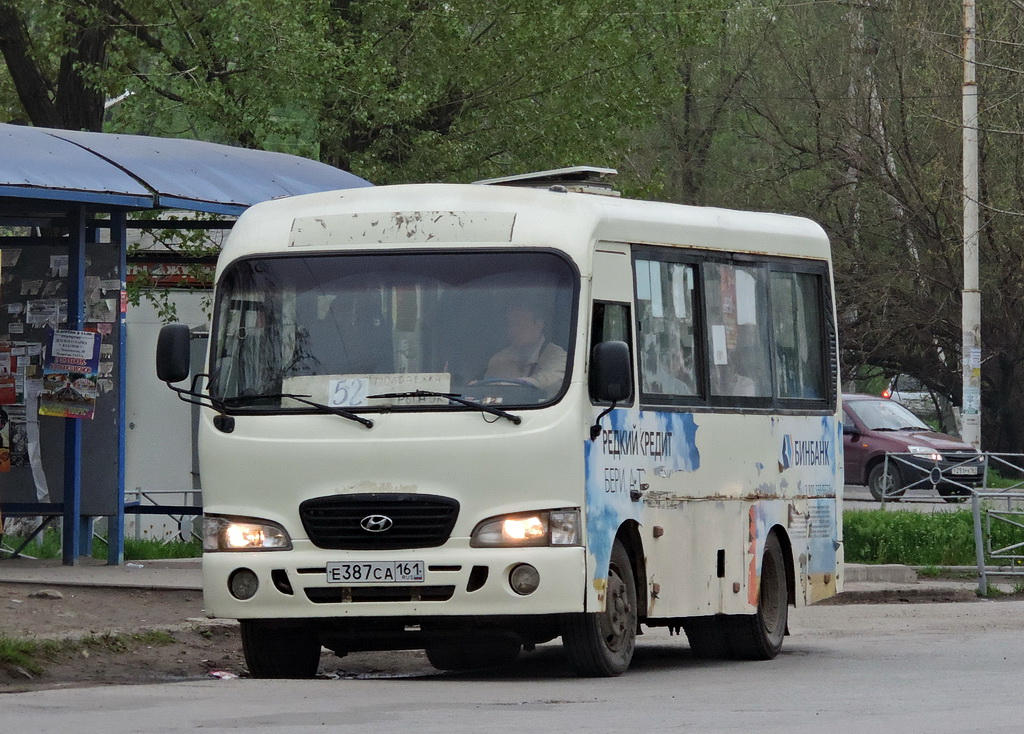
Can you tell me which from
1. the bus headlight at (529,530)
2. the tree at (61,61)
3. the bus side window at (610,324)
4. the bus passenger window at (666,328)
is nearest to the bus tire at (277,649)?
the bus headlight at (529,530)

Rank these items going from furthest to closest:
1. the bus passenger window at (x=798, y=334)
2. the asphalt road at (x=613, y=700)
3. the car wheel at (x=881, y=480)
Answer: the car wheel at (x=881, y=480) → the bus passenger window at (x=798, y=334) → the asphalt road at (x=613, y=700)

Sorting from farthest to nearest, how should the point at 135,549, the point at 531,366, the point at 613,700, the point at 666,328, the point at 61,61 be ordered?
the point at 61,61 < the point at 135,549 < the point at 666,328 < the point at 531,366 < the point at 613,700

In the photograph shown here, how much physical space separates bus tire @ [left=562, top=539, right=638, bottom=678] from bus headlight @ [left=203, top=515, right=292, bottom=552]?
Result: 5.04 feet

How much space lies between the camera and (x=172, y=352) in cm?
1109

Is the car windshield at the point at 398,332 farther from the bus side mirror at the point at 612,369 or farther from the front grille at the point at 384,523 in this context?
the front grille at the point at 384,523

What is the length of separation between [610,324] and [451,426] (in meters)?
1.17

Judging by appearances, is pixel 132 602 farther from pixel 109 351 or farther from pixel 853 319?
pixel 853 319

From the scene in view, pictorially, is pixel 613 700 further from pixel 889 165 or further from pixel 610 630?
pixel 889 165

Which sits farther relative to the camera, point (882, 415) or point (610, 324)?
point (882, 415)

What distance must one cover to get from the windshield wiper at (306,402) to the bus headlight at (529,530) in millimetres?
797

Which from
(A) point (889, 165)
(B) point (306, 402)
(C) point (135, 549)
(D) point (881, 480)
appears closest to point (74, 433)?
(C) point (135, 549)

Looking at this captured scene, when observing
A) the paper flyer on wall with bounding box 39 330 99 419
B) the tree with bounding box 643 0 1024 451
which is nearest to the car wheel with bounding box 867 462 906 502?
the tree with bounding box 643 0 1024 451

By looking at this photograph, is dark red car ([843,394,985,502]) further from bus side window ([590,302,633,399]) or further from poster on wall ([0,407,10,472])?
bus side window ([590,302,633,399])

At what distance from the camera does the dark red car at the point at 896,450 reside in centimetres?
3055
